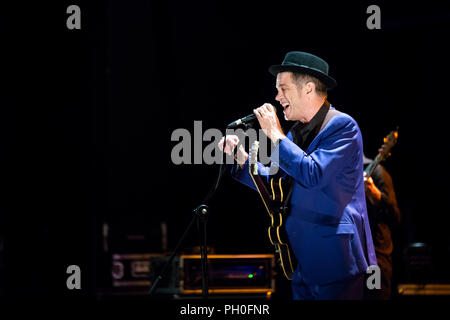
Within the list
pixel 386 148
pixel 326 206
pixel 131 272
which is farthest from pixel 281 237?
pixel 131 272

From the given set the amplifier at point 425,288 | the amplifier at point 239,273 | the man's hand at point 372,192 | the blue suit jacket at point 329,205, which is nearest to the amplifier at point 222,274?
the amplifier at point 239,273

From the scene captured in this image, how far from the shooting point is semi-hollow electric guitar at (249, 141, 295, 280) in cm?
240

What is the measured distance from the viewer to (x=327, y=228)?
230 centimetres

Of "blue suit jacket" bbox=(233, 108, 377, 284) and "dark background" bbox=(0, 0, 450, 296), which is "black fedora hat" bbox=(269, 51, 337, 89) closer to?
"blue suit jacket" bbox=(233, 108, 377, 284)

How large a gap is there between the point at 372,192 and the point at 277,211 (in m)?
2.11

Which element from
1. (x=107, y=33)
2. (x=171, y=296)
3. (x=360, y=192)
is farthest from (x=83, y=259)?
(x=360, y=192)

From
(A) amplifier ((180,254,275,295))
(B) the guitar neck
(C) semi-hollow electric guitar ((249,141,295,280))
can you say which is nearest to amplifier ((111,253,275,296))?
(A) amplifier ((180,254,275,295))

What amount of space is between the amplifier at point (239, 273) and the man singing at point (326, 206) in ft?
6.95

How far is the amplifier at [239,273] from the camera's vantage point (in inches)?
176

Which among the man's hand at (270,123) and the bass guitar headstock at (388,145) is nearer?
the man's hand at (270,123)

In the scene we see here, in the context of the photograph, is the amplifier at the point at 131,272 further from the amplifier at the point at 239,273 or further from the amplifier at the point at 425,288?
the amplifier at the point at 425,288

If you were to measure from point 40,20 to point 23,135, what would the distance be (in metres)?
1.18

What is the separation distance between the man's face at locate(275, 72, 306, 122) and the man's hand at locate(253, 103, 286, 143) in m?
0.18
